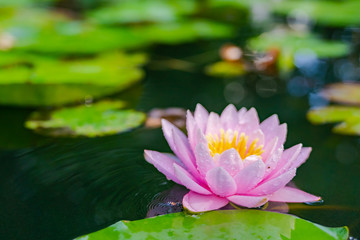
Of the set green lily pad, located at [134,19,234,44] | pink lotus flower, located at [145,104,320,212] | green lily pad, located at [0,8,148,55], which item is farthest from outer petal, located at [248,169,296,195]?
green lily pad, located at [134,19,234,44]

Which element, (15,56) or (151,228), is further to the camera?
(15,56)

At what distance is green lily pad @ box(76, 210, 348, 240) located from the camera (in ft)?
3.14

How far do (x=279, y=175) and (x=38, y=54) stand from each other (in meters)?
1.98

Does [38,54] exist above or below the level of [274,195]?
above

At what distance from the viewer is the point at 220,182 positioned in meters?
1.05

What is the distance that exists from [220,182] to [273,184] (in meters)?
0.14

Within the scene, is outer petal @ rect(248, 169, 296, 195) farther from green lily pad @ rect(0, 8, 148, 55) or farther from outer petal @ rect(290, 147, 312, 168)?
green lily pad @ rect(0, 8, 148, 55)

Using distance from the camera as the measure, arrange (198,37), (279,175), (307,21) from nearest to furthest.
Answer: (279,175), (198,37), (307,21)

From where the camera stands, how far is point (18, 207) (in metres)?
1.22

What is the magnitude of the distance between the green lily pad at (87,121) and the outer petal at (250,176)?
80 centimetres

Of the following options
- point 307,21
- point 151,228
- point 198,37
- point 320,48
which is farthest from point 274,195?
point 307,21

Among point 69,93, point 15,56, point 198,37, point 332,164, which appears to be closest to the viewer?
point 332,164

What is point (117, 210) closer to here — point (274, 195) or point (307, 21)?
point (274, 195)

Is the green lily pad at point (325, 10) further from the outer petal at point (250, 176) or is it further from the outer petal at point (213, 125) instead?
the outer petal at point (250, 176)
